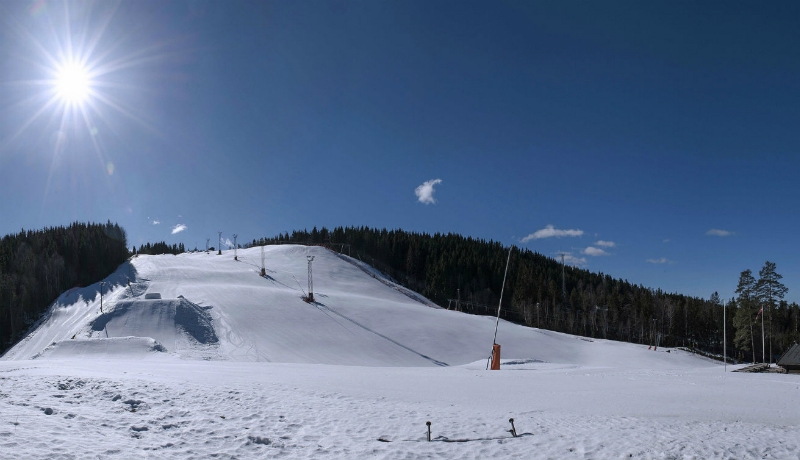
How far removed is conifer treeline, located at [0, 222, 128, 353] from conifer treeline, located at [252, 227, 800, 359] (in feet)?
135

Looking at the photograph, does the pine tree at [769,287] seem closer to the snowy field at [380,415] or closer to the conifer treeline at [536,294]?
the conifer treeline at [536,294]

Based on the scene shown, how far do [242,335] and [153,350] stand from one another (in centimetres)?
734

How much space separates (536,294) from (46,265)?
96.4 m

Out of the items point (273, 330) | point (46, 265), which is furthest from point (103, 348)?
point (46, 265)

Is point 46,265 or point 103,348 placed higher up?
point 46,265

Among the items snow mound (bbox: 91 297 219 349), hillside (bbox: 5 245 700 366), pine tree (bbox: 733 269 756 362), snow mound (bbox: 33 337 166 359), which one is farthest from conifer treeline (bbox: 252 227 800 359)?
snow mound (bbox: 33 337 166 359)

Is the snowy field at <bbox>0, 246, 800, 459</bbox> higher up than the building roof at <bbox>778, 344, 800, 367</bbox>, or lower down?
higher up

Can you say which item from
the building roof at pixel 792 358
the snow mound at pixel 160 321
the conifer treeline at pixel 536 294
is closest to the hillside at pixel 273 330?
the snow mound at pixel 160 321

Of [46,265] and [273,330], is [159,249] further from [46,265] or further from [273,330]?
[273,330]

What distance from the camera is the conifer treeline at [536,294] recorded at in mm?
86000

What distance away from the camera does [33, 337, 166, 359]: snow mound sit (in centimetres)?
3173

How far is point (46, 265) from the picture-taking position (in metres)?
75.1

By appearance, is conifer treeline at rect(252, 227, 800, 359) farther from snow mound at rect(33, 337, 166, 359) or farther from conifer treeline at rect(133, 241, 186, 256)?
snow mound at rect(33, 337, 166, 359)

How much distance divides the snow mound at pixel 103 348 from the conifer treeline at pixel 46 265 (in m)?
36.0
